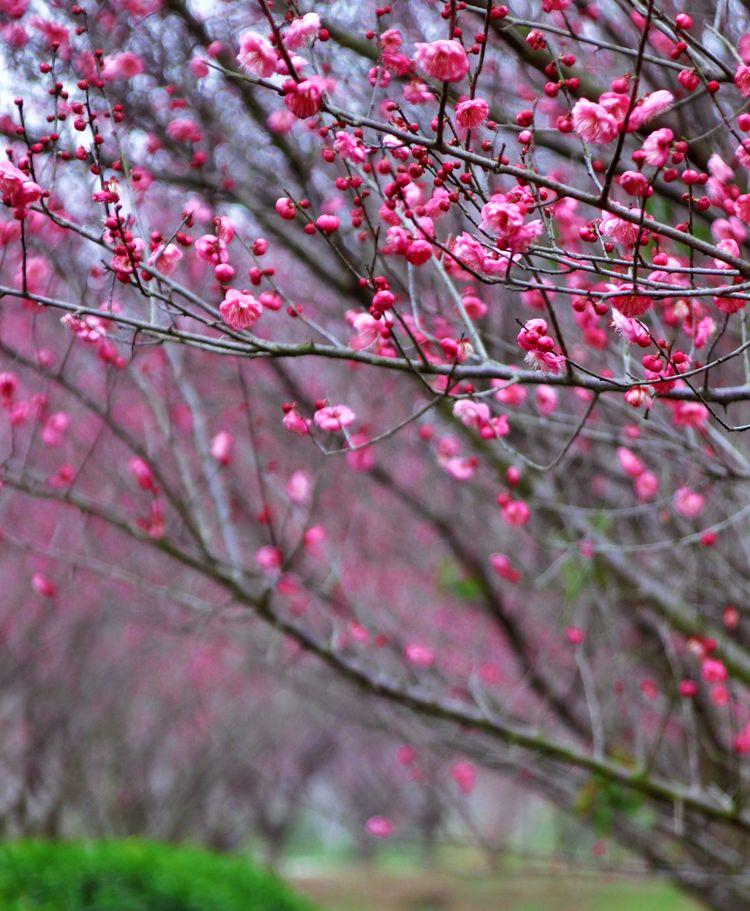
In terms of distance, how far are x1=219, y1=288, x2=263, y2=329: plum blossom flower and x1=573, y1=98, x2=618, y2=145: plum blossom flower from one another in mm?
920

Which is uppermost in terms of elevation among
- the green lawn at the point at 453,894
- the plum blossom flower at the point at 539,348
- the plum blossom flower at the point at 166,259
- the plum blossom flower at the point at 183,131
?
the plum blossom flower at the point at 183,131

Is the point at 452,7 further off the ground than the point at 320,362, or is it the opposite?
the point at 320,362

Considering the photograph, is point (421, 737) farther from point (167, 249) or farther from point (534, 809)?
point (534, 809)

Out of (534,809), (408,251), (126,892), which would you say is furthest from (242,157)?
(534,809)

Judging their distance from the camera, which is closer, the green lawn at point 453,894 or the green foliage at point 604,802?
the green foliage at point 604,802

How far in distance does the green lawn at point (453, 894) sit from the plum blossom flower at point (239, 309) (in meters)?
15.5

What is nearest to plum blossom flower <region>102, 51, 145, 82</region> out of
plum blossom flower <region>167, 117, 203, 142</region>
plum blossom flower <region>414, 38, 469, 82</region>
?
plum blossom flower <region>167, 117, 203, 142</region>

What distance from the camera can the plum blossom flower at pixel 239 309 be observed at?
2684mm

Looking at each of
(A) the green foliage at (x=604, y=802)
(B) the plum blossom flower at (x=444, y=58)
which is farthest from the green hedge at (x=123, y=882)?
(B) the plum blossom flower at (x=444, y=58)

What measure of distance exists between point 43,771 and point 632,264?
10909mm

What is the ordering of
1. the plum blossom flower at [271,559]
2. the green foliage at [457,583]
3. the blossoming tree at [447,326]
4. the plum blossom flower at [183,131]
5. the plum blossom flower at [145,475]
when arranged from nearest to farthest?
the blossoming tree at [447,326], the plum blossom flower at [145,475], the plum blossom flower at [271,559], the plum blossom flower at [183,131], the green foliage at [457,583]

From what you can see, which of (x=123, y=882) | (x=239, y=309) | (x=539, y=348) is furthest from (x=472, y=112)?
(x=123, y=882)

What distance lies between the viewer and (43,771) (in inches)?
453

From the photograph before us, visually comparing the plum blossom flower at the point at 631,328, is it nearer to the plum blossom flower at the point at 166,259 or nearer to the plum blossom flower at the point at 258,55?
the plum blossom flower at the point at 258,55
